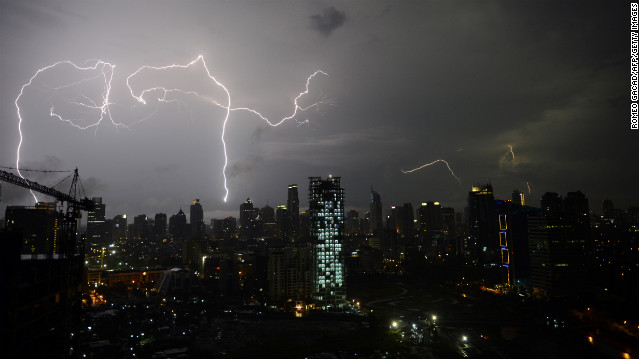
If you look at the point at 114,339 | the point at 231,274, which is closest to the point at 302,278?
the point at 231,274

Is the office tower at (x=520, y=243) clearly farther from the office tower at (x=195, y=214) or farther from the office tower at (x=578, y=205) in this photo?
the office tower at (x=195, y=214)

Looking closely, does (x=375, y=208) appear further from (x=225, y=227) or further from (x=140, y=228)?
(x=140, y=228)

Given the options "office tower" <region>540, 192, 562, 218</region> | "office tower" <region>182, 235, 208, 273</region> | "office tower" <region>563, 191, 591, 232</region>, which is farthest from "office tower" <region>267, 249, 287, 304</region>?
"office tower" <region>540, 192, 562, 218</region>

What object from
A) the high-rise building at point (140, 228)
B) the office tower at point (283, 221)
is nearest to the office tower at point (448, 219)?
the office tower at point (283, 221)

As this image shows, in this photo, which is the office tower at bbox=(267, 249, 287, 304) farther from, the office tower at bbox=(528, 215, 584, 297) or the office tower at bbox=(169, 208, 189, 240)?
the office tower at bbox=(169, 208, 189, 240)

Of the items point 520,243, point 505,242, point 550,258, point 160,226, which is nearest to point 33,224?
point 505,242

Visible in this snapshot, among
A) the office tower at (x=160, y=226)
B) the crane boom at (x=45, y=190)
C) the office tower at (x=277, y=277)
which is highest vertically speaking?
the crane boom at (x=45, y=190)
